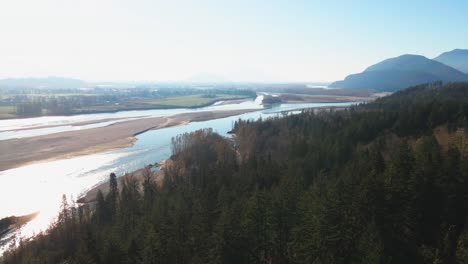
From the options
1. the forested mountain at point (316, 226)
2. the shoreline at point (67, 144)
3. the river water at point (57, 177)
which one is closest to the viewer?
the forested mountain at point (316, 226)

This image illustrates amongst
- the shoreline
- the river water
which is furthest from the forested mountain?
the shoreline

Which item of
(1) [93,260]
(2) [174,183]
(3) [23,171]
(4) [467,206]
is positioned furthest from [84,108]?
(4) [467,206]

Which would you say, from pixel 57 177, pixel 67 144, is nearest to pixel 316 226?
pixel 57 177

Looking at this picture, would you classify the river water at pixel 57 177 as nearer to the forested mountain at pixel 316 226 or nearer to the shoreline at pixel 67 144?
the shoreline at pixel 67 144

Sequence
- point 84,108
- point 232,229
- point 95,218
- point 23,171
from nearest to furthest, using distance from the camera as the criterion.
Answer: point 232,229 < point 95,218 < point 23,171 < point 84,108

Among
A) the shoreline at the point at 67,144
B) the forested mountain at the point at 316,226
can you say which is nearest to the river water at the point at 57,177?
the shoreline at the point at 67,144

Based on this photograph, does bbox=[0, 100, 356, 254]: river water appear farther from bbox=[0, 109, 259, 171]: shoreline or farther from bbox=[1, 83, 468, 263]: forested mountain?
bbox=[1, 83, 468, 263]: forested mountain

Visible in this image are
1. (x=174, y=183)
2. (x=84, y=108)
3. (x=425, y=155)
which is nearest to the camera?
(x=425, y=155)

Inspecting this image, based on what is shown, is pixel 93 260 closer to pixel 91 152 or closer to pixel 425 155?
pixel 425 155

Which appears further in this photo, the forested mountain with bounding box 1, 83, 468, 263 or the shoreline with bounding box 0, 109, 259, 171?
the shoreline with bounding box 0, 109, 259, 171
